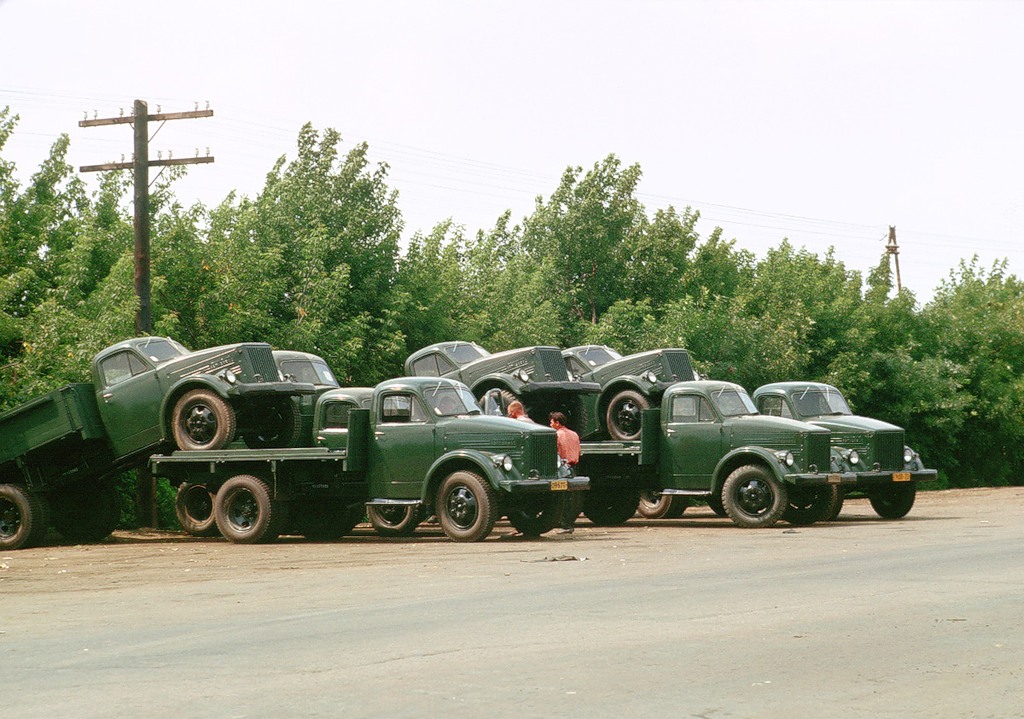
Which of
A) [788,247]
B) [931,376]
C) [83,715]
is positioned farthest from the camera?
[788,247]

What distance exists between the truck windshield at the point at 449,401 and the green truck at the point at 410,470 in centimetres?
1

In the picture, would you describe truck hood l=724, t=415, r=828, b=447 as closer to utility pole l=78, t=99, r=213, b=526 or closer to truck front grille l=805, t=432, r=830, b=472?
truck front grille l=805, t=432, r=830, b=472

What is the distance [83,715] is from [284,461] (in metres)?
13.4

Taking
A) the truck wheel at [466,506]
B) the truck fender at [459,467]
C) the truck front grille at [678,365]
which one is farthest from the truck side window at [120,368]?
the truck front grille at [678,365]

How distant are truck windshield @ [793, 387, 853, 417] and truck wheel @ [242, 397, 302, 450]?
9760mm

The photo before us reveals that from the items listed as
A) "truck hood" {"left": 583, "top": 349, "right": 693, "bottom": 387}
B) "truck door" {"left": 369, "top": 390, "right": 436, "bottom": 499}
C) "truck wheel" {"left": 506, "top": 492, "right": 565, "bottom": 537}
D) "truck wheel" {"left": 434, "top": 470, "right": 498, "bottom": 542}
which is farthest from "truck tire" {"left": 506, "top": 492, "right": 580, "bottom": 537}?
"truck hood" {"left": 583, "top": 349, "right": 693, "bottom": 387}

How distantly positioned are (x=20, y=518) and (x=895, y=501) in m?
15.1

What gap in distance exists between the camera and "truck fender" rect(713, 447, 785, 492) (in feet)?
72.9

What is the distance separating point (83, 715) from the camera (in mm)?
6914

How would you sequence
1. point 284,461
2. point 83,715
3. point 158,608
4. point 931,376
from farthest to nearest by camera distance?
1. point 931,376
2. point 284,461
3. point 158,608
4. point 83,715

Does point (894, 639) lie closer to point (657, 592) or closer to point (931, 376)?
point (657, 592)

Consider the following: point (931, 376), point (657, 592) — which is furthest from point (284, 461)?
point (931, 376)

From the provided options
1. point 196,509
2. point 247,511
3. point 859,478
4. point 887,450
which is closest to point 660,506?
point 859,478

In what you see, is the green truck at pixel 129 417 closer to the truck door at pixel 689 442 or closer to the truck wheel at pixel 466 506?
the truck wheel at pixel 466 506
